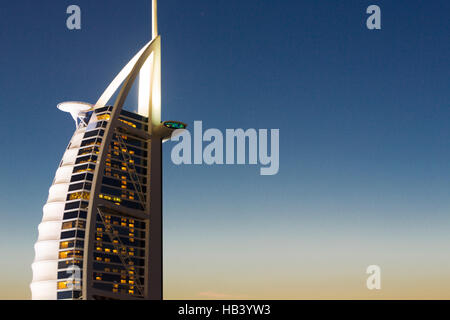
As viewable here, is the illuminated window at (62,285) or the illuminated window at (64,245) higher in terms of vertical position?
the illuminated window at (64,245)

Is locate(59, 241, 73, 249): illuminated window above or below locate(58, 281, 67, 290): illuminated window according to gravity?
above

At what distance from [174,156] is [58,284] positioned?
7607cm

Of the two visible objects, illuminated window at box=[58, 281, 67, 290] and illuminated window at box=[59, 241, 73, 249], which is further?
illuminated window at box=[59, 241, 73, 249]

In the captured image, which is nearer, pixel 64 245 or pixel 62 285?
pixel 62 285

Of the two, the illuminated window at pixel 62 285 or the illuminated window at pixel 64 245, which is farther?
the illuminated window at pixel 64 245

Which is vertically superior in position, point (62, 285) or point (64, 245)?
point (64, 245)

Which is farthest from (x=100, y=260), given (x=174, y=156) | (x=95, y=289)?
(x=174, y=156)
